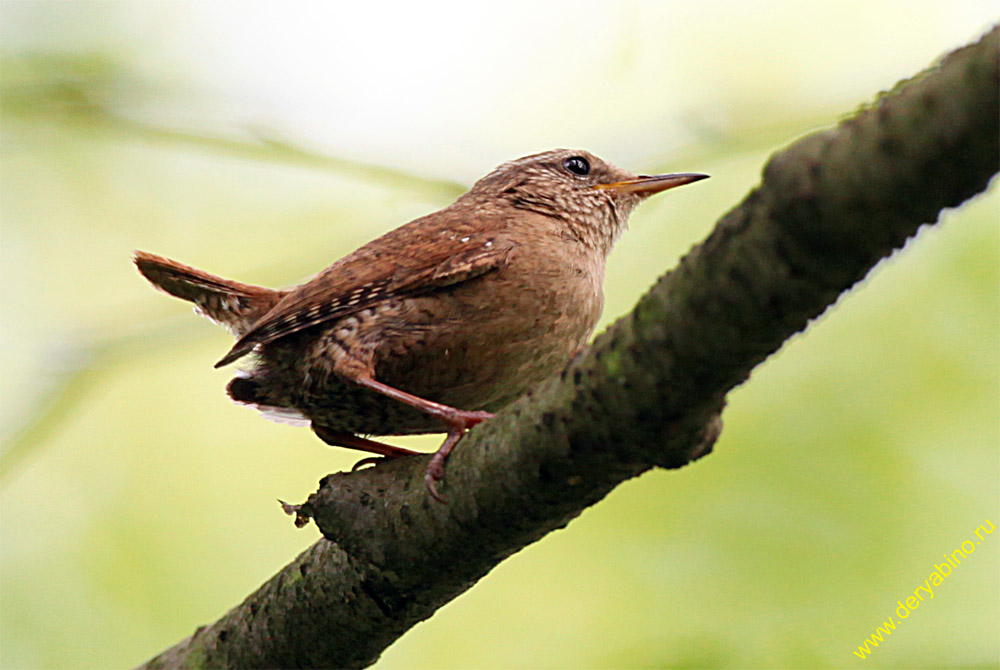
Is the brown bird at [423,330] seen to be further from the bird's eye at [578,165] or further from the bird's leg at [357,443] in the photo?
the bird's eye at [578,165]

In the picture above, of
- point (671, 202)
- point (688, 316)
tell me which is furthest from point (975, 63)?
point (671, 202)

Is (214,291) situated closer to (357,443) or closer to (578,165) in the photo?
(357,443)

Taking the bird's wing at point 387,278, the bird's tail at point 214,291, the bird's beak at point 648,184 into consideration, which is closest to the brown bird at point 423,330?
the bird's wing at point 387,278

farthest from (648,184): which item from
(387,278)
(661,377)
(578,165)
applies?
(661,377)

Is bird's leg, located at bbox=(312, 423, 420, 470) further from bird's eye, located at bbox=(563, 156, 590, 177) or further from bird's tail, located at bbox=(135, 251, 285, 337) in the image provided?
bird's eye, located at bbox=(563, 156, 590, 177)

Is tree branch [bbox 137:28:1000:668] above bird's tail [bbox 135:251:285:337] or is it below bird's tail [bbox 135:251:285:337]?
below

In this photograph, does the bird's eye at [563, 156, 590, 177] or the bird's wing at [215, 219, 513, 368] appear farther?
the bird's eye at [563, 156, 590, 177]

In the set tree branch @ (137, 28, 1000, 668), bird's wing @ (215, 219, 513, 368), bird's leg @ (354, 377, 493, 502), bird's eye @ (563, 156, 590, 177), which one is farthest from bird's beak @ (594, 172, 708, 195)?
tree branch @ (137, 28, 1000, 668)
